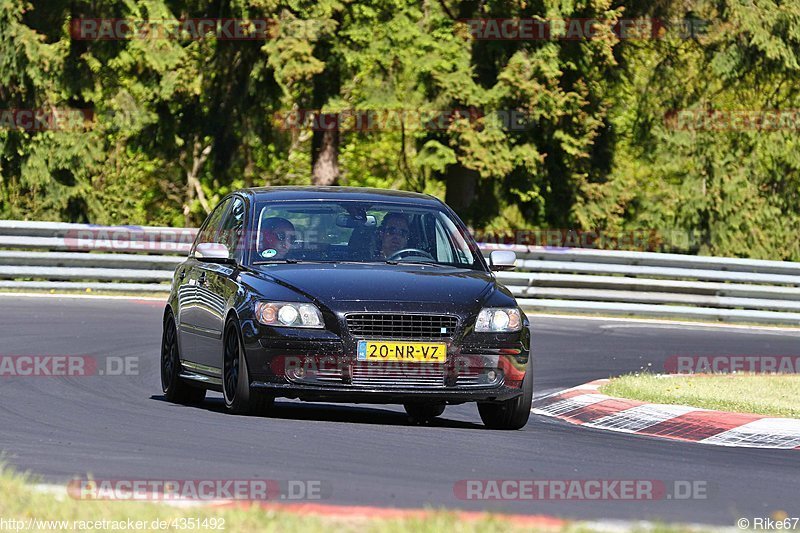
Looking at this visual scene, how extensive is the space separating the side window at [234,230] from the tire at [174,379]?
0.83 meters

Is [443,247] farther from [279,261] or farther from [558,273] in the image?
[558,273]

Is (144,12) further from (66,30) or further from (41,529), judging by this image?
(41,529)

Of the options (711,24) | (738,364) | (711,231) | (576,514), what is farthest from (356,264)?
(711,231)

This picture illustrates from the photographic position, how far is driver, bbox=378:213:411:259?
1212cm

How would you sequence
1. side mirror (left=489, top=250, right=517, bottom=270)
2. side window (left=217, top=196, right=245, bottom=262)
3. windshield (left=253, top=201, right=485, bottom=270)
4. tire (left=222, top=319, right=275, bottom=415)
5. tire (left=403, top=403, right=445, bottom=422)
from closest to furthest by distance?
tire (left=222, top=319, right=275, bottom=415) < windshield (left=253, top=201, right=485, bottom=270) < side mirror (left=489, top=250, right=517, bottom=270) < side window (left=217, top=196, right=245, bottom=262) < tire (left=403, top=403, right=445, bottom=422)

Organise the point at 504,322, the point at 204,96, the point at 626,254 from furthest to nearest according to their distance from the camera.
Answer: the point at 204,96 → the point at 626,254 → the point at 504,322

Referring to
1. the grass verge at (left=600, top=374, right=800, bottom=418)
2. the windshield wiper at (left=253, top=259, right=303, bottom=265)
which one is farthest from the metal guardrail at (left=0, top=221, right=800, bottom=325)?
the windshield wiper at (left=253, top=259, right=303, bottom=265)

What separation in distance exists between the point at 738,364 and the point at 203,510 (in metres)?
12.3

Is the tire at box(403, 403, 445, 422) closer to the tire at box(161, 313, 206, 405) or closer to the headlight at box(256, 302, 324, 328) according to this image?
the tire at box(161, 313, 206, 405)

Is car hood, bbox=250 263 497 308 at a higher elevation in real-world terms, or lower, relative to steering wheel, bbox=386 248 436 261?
lower

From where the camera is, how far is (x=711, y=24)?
34312 mm

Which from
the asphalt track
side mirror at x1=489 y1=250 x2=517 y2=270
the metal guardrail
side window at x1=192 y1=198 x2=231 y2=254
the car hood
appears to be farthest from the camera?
the metal guardrail

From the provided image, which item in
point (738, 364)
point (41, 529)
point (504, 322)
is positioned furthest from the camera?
point (738, 364)

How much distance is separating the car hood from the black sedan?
12 millimetres
